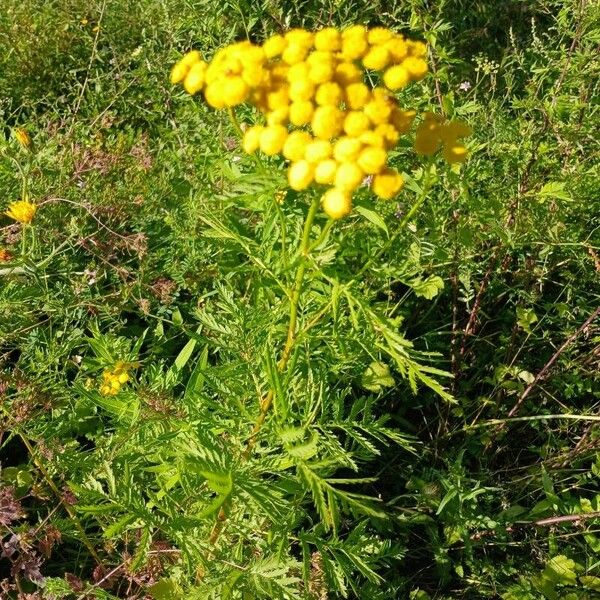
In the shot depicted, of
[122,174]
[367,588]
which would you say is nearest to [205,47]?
[122,174]

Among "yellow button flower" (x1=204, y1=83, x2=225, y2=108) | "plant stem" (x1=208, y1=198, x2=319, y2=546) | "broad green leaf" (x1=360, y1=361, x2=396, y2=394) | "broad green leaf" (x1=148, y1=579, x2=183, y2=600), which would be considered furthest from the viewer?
"broad green leaf" (x1=360, y1=361, x2=396, y2=394)

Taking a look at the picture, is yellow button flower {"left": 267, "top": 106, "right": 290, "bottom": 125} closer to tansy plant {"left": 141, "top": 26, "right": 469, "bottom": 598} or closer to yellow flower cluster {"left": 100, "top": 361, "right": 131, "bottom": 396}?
tansy plant {"left": 141, "top": 26, "right": 469, "bottom": 598}

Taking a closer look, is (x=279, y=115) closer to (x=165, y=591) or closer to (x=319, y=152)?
(x=319, y=152)

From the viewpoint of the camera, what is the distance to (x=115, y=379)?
200 cm

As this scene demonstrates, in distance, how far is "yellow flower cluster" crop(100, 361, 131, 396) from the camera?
199cm

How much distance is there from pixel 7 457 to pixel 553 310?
7.94 ft

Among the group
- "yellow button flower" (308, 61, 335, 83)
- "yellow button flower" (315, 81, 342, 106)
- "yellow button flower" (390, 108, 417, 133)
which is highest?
"yellow button flower" (308, 61, 335, 83)

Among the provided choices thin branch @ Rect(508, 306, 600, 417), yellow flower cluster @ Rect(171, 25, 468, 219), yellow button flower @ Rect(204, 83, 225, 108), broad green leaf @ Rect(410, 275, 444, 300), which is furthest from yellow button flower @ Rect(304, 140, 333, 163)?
thin branch @ Rect(508, 306, 600, 417)

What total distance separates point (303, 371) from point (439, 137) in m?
0.86

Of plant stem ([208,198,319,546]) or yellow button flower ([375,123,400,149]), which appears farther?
plant stem ([208,198,319,546])

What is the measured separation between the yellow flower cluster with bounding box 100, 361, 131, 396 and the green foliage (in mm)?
36

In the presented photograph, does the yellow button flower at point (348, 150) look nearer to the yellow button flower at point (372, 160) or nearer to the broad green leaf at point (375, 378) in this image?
the yellow button flower at point (372, 160)

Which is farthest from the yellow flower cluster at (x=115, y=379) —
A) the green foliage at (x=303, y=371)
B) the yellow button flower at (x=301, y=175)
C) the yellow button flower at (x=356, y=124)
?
the yellow button flower at (x=356, y=124)

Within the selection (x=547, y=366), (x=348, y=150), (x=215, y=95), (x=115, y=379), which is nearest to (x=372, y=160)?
(x=348, y=150)
